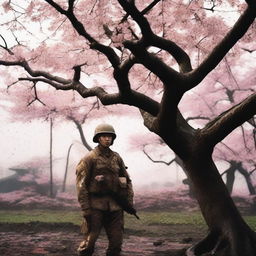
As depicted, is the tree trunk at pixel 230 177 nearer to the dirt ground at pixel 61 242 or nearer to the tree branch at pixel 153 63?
the dirt ground at pixel 61 242

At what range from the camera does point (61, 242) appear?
30.0 feet

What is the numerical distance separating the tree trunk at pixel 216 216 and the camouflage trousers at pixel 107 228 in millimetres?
2050

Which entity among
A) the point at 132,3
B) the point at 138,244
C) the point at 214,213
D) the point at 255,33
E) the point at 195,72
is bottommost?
the point at 138,244

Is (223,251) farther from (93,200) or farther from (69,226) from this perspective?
(69,226)

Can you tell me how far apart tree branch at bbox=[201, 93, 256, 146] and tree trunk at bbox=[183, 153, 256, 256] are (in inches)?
18.5

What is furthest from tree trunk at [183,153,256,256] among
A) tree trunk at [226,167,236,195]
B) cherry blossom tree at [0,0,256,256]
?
tree trunk at [226,167,236,195]

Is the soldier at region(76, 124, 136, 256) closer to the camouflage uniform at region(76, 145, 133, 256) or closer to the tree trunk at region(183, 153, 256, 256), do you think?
the camouflage uniform at region(76, 145, 133, 256)

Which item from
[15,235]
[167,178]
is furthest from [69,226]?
[167,178]

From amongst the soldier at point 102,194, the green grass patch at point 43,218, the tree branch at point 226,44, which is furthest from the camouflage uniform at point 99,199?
the green grass patch at point 43,218

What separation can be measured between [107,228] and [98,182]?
79 cm

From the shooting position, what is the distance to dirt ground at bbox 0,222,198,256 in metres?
7.58

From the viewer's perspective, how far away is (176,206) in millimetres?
22062

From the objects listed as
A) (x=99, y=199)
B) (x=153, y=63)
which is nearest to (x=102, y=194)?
(x=99, y=199)

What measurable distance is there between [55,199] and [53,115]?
611 centimetres
